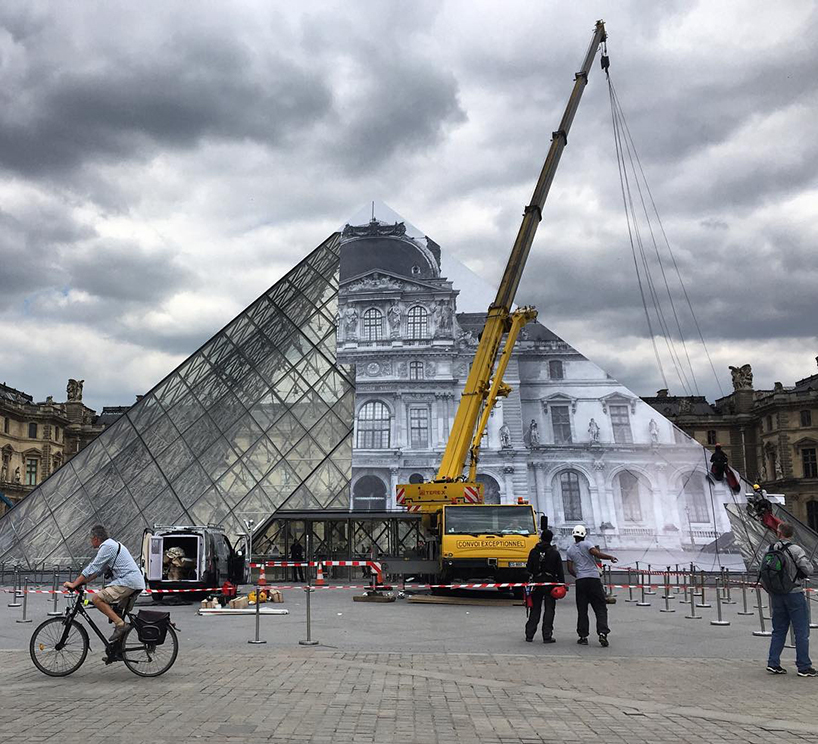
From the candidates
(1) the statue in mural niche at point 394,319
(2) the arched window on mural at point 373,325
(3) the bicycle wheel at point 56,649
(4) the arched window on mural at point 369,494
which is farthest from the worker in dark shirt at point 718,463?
(3) the bicycle wheel at point 56,649

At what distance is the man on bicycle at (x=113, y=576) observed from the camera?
24.6ft

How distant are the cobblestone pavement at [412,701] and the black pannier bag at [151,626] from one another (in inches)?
13.2

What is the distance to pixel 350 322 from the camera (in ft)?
94.9

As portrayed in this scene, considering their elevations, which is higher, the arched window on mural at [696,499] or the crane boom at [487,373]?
the crane boom at [487,373]

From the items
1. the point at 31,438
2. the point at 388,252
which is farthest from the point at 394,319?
the point at 31,438

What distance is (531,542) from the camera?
55.6ft

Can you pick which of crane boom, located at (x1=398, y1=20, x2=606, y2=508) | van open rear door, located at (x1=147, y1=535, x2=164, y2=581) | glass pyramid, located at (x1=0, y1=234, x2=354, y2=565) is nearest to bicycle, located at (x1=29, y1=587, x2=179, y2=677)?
van open rear door, located at (x1=147, y1=535, x2=164, y2=581)

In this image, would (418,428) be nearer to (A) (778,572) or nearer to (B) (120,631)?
(A) (778,572)

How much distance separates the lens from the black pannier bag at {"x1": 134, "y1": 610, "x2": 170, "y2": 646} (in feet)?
24.6

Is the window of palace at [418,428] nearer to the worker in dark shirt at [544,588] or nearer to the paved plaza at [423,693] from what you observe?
the paved plaza at [423,693]

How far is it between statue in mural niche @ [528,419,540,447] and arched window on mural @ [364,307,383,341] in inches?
223

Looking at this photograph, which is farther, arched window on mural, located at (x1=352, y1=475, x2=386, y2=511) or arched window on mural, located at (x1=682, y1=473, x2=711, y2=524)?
arched window on mural, located at (x1=352, y1=475, x2=386, y2=511)

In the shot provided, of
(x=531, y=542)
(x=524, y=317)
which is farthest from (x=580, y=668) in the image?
(x=524, y=317)

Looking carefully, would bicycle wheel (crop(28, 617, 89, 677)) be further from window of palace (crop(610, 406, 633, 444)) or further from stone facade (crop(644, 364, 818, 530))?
stone facade (crop(644, 364, 818, 530))
